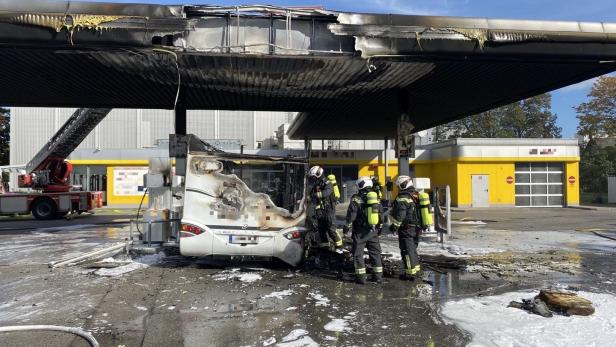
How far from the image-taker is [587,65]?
33.7 ft

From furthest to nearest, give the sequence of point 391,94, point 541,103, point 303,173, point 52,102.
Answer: point 541,103 → point 52,102 → point 391,94 → point 303,173

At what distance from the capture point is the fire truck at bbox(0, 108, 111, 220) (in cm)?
2169

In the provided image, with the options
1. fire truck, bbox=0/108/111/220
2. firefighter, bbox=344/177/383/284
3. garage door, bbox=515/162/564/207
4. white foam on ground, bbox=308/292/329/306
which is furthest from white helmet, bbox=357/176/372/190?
garage door, bbox=515/162/564/207

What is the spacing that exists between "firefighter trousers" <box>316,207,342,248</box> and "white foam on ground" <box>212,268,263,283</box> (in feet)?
8.46

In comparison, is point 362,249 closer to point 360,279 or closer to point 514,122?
point 360,279

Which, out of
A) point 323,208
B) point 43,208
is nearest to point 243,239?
point 323,208

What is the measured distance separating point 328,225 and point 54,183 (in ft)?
56.1

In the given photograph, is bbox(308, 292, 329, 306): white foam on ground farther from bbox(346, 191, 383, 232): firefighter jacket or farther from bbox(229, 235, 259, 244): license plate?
bbox(229, 235, 259, 244): license plate

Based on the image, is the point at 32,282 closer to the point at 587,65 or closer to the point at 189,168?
the point at 189,168

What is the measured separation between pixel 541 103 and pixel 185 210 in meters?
62.4

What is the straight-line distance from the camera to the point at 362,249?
787 cm

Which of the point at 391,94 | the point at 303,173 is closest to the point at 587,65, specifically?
the point at 391,94

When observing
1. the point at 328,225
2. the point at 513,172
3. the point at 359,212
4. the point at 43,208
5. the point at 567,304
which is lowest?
the point at 567,304

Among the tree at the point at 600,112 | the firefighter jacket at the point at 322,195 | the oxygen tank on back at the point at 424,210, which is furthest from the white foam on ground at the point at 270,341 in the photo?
the tree at the point at 600,112
